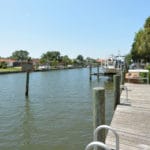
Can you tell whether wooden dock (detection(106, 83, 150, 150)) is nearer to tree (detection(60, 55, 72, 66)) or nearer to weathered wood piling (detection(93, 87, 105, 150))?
weathered wood piling (detection(93, 87, 105, 150))

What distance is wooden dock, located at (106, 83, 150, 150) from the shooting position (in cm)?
835

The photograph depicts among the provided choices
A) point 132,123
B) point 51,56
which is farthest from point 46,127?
point 51,56

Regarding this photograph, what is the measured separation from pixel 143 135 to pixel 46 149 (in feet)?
14.5

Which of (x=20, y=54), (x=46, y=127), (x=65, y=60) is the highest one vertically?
(x=20, y=54)

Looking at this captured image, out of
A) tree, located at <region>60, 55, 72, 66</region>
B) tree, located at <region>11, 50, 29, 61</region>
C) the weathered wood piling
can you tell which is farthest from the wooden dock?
tree, located at <region>11, 50, 29, 61</region>

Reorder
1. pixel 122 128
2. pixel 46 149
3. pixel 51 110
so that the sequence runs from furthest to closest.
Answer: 1. pixel 51 110
2. pixel 46 149
3. pixel 122 128

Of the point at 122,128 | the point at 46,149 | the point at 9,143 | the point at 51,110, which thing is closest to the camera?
the point at 122,128

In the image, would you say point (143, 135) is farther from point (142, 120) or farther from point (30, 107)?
point (30, 107)

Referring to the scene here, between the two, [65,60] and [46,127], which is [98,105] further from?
[65,60]

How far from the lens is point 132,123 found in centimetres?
1015

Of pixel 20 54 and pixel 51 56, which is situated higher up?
pixel 20 54

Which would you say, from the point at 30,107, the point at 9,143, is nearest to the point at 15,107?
the point at 30,107

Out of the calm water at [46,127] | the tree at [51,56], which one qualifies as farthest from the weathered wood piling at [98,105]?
the tree at [51,56]

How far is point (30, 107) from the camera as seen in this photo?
2227 cm
